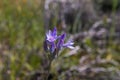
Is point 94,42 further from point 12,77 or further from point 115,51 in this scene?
point 12,77

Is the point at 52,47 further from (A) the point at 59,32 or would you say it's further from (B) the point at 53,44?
(A) the point at 59,32

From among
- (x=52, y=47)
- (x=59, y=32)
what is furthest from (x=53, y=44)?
(x=59, y=32)

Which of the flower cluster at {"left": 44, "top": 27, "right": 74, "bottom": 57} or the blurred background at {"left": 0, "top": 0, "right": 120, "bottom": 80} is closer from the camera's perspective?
the flower cluster at {"left": 44, "top": 27, "right": 74, "bottom": 57}

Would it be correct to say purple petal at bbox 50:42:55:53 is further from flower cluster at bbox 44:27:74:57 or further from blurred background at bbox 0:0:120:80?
blurred background at bbox 0:0:120:80

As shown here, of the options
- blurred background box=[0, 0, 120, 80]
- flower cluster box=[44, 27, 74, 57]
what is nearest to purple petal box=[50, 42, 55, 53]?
flower cluster box=[44, 27, 74, 57]

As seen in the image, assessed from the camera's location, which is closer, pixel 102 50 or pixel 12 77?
pixel 12 77

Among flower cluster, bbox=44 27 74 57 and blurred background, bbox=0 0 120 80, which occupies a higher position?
flower cluster, bbox=44 27 74 57

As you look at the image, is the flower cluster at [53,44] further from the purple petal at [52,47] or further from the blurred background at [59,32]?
the blurred background at [59,32]

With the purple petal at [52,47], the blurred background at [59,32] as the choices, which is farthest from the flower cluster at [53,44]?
the blurred background at [59,32]

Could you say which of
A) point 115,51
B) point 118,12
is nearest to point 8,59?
point 115,51
